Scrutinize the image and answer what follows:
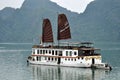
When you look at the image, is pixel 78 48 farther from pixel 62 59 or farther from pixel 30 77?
pixel 30 77

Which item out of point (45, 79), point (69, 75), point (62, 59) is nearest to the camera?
point (45, 79)

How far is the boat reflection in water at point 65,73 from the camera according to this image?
2241 inches

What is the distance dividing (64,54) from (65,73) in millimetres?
8988

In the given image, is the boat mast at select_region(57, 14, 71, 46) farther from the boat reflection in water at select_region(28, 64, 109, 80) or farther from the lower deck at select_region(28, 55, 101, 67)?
the boat reflection in water at select_region(28, 64, 109, 80)

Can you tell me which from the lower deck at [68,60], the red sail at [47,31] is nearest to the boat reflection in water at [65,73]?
the lower deck at [68,60]

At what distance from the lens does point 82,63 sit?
67312mm

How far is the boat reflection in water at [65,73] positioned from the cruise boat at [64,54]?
1.88 meters

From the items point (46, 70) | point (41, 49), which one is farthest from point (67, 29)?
point (46, 70)

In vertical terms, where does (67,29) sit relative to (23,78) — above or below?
above

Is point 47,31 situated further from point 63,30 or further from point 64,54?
point 64,54

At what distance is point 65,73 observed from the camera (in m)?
61.6

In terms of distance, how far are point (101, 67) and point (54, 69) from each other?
8.46m

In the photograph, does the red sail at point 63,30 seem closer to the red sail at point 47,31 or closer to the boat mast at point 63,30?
the boat mast at point 63,30

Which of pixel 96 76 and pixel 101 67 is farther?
pixel 101 67
